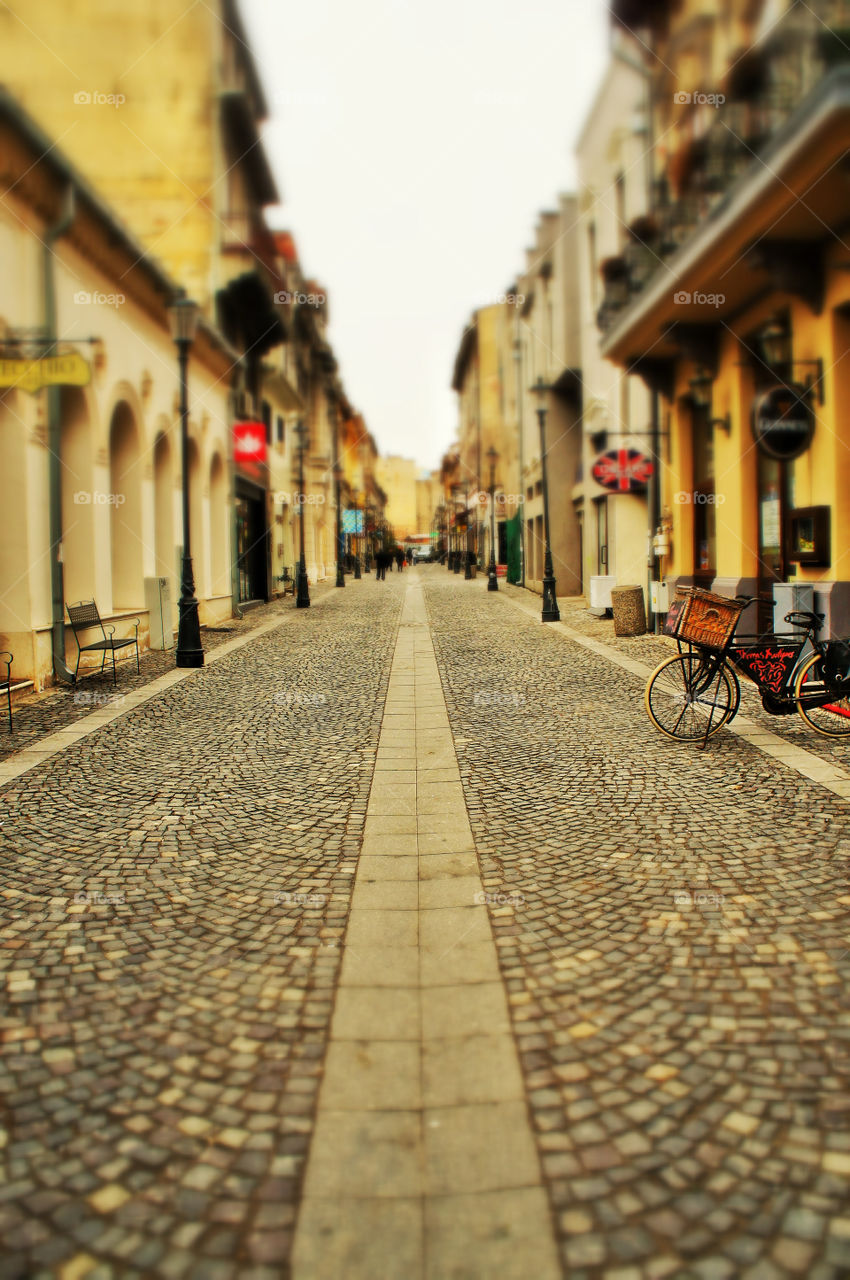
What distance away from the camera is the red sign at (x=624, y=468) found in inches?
594

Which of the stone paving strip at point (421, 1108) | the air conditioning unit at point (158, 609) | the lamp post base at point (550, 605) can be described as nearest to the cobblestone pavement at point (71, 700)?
the air conditioning unit at point (158, 609)

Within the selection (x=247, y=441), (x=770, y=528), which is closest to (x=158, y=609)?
(x=247, y=441)

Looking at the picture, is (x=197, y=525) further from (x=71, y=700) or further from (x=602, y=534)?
(x=71, y=700)

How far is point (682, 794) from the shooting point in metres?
5.80

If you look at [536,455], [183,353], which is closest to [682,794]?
[183,353]

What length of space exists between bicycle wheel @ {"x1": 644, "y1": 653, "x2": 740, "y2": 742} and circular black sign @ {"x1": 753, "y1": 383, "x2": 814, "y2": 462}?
403cm

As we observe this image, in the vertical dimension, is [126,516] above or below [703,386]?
below

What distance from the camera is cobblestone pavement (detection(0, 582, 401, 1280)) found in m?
2.23

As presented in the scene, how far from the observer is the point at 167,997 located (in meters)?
3.31

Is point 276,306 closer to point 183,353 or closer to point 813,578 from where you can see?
point 183,353

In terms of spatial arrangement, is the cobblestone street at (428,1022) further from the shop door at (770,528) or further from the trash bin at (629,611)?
the trash bin at (629,611)

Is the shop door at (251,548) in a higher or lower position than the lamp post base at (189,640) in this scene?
higher

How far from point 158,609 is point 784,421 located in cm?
1000

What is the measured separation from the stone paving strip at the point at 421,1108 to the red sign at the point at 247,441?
19143 mm
